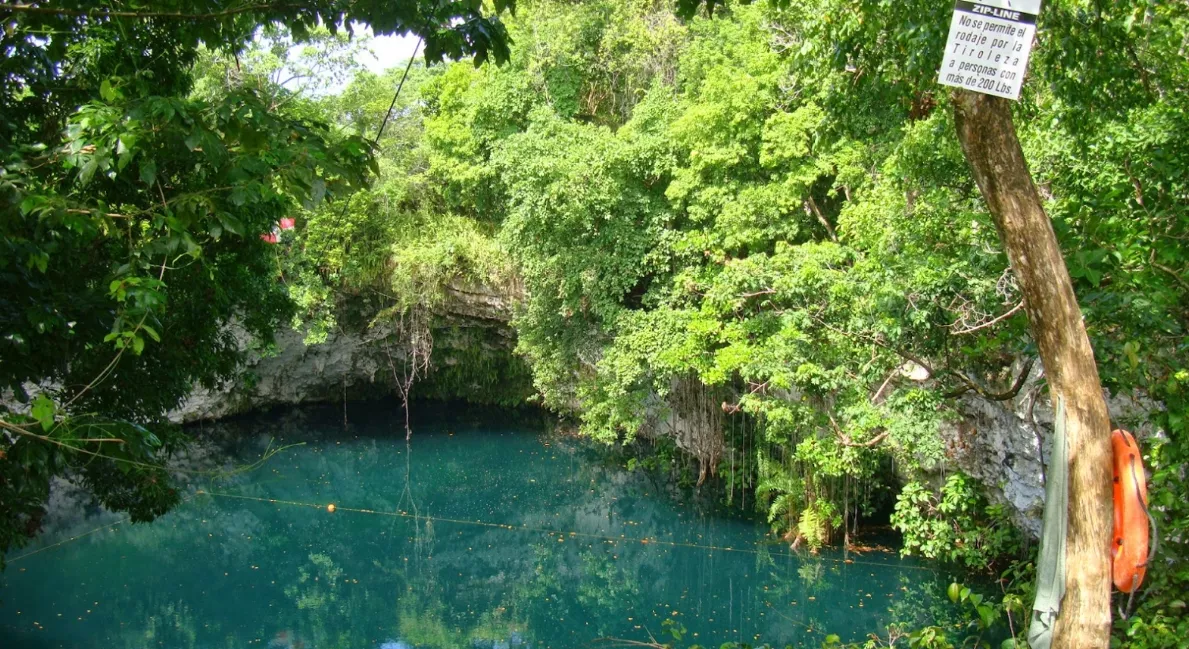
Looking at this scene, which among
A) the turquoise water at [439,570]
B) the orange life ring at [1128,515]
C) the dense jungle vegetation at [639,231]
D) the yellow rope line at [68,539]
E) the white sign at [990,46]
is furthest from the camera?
the yellow rope line at [68,539]

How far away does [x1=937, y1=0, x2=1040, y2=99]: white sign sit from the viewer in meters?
2.18

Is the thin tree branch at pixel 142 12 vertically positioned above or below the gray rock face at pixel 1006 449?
above

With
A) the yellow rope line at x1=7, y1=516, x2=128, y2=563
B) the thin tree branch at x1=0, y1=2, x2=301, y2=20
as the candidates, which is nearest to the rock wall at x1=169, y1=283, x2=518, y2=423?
the yellow rope line at x1=7, y1=516, x2=128, y2=563

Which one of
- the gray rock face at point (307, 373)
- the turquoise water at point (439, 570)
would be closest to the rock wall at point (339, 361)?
the gray rock face at point (307, 373)

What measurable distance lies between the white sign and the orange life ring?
36.6 inches

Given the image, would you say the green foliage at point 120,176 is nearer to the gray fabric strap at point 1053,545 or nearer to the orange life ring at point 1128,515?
the gray fabric strap at point 1053,545

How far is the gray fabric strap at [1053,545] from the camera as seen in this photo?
2342mm

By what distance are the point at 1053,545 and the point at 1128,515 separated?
187 mm

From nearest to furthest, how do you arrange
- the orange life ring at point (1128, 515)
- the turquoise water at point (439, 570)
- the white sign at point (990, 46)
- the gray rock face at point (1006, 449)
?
the white sign at point (990, 46), the orange life ring at point (1128, 515), the gray rock face at point (1006, 449), the turquoise water at point (439, 570)

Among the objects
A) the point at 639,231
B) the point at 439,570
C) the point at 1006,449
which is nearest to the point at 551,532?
the point at 439,570

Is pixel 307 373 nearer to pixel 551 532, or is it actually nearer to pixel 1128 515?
pixel 551 532

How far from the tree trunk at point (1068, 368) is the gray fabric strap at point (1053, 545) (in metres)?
0.01

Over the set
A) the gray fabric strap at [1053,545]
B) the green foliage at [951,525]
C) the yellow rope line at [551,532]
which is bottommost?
the yellow rope line at [551,532]

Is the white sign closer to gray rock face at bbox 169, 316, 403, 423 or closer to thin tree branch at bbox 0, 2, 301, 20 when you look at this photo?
thin tree branch at bbox 0, 2, 301, 20
